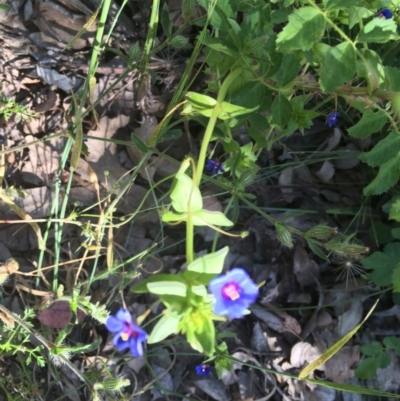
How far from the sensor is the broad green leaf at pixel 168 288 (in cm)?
94

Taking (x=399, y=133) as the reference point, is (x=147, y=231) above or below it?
below

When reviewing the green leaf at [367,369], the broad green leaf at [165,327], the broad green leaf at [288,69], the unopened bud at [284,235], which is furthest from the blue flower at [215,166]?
the green leaf at [367,369]

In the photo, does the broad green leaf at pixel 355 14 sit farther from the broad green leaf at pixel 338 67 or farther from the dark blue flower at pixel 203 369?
the dark blue flower at pixel 203 369

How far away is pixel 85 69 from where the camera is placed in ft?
6.05

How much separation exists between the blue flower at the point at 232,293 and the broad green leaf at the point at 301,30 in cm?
47

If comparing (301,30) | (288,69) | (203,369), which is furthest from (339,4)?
(203,369)

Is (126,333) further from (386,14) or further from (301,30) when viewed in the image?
(386,14)

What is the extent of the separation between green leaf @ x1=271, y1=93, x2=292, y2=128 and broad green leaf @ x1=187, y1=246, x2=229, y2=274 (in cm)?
43

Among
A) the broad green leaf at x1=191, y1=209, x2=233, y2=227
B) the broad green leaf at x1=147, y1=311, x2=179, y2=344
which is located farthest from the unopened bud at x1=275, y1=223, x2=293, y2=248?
the broad green leaf at x1=147, y1=311, x2=179, y2=344

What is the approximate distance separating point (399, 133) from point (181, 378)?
117 cm

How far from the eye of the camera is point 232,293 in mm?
1070

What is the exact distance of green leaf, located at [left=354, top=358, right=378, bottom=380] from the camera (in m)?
1.86

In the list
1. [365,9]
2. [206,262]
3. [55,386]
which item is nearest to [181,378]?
[55,386]

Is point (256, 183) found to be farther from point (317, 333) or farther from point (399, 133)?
point (399, 133)
